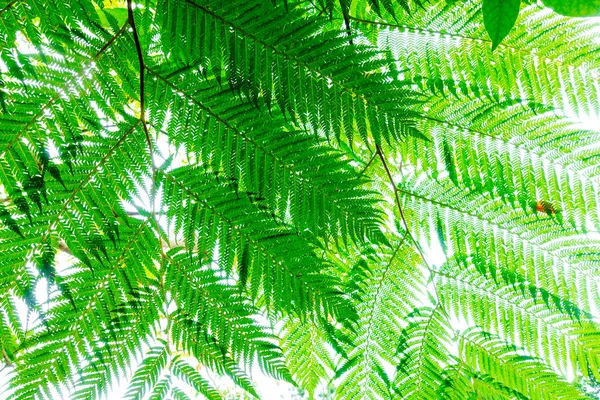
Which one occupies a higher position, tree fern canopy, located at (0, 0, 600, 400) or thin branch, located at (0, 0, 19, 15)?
thin branch, located at (0, 0, 19, 15)

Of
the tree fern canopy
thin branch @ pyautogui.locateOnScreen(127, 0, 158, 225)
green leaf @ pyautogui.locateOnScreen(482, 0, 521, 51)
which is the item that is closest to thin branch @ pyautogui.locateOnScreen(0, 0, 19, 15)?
the tree fern canopy

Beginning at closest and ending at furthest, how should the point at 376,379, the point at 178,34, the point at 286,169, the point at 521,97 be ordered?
the point at 178,34 < the point at 286,169 < the point at 521,97 < the point at 376,379

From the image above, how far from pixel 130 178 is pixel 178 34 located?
1.01 feet

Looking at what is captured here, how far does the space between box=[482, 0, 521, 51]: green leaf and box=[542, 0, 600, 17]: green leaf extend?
3 centimetres

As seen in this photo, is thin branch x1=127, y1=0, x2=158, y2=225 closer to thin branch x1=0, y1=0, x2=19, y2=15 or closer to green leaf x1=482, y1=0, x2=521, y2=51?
thin branch x1=0, y1=0, x2=19, y2=15

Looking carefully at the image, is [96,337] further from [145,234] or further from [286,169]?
[286,169]

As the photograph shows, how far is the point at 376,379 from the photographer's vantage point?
1.34 meters

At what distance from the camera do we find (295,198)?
1.07 m

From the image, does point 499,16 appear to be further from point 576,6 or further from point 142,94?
point 142,94

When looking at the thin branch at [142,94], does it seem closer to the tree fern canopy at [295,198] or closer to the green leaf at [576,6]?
the tree fern canopy at [295,198]

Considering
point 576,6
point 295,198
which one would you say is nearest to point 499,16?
point 576,6

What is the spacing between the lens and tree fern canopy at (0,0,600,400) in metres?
0.96

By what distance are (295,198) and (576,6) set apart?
65 centimetres

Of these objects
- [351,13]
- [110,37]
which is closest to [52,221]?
[110,37]
